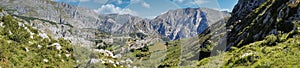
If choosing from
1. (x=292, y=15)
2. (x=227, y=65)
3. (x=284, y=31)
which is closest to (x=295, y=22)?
(x=284, y=31)

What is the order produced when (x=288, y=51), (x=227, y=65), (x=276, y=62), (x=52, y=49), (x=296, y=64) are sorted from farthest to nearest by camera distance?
1. (x=52, y=49)
2. (x=227, y=65)
3. (x=288, y=51)
4. (x=276, y=62)
5. (x=296, y=64)

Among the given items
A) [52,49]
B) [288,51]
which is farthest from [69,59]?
[288,51]

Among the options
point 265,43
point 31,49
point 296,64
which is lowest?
point 296,64

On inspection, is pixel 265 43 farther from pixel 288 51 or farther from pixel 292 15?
pixel 288 51

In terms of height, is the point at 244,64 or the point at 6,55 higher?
the point at 6,55

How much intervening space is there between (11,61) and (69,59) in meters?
31.4

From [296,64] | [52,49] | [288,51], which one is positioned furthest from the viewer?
[52,49]

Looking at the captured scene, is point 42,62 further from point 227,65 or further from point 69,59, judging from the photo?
point 227,65

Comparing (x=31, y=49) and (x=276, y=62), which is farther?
(x=31, y=49)

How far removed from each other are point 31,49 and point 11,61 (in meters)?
17.2

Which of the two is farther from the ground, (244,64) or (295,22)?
(295,22)

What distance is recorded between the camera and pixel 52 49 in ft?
298

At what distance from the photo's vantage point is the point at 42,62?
74.9m

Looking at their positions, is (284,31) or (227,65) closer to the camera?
(227,65)
